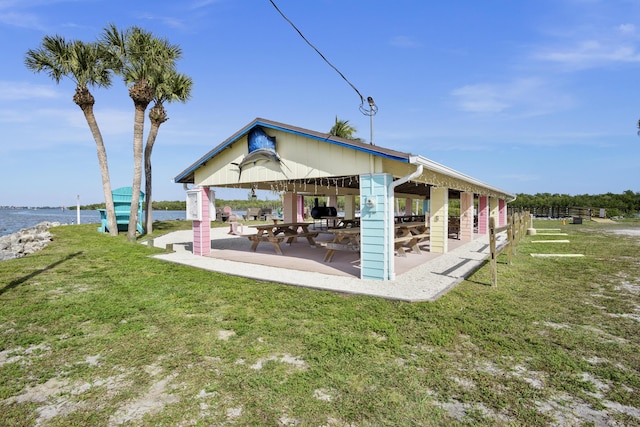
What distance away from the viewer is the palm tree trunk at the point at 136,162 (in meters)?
14.1

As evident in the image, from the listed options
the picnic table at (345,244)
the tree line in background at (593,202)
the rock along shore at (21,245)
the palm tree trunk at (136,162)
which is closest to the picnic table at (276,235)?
the picnic table at (345,244)

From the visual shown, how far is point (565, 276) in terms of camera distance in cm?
717

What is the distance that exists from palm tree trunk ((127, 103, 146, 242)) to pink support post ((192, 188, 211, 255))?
16.3 ft

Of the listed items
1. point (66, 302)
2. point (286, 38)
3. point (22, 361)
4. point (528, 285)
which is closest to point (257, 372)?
point (22, 361)

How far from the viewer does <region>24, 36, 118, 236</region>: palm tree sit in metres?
13.2

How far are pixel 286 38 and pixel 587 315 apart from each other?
290 inches

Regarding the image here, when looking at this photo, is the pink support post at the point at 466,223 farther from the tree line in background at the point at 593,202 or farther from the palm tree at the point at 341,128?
the tree line in background at the point at 593,202

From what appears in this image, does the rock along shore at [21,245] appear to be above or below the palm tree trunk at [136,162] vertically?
below

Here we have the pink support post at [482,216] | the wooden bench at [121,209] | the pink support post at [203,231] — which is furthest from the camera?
the wooden bench at [121,209]

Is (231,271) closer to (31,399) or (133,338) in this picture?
(133,338)

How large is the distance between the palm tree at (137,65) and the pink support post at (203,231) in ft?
16.4

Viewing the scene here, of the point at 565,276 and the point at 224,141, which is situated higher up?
the point at 224,141

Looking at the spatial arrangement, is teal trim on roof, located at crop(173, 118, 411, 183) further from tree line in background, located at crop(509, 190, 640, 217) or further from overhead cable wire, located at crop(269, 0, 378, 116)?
tree line in background, located at crop(509, 190, 640, 217)

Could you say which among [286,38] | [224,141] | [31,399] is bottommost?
[31,399]
